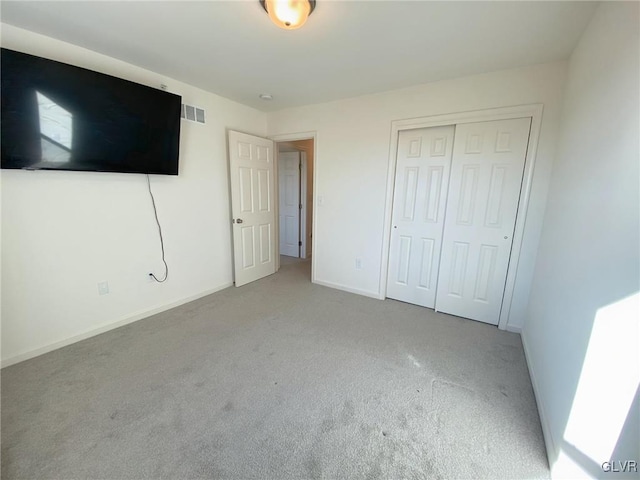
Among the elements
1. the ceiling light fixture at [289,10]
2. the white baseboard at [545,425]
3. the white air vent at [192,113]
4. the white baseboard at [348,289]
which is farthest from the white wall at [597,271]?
Result: the white air vent at [192,113]

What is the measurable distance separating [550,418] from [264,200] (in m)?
3.46

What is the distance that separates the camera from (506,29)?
1705 mm

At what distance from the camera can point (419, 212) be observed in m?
2.89

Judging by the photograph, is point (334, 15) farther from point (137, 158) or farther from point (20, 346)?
point (20, 346)

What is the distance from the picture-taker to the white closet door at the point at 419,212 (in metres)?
2.73

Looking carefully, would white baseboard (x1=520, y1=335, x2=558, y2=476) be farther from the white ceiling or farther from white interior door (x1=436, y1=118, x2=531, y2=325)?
the white ceiling

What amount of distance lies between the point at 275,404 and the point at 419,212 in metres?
2.31

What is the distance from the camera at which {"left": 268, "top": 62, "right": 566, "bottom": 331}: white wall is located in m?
2.24

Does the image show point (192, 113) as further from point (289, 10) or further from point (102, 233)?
point (289, 10)

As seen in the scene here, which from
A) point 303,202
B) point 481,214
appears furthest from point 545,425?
point 303,202

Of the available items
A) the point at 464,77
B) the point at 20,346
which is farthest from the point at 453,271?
the point at 20,346

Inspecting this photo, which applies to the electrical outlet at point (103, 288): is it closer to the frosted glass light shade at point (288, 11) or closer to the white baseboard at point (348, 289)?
the white baseboard at point (348, 289)

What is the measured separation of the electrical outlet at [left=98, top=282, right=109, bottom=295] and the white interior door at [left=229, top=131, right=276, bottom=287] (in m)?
1.36

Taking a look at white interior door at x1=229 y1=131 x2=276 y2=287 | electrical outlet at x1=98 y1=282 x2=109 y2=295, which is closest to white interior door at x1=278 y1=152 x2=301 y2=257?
white interior door at x1=229 y1=131 x2=276 y2=287
